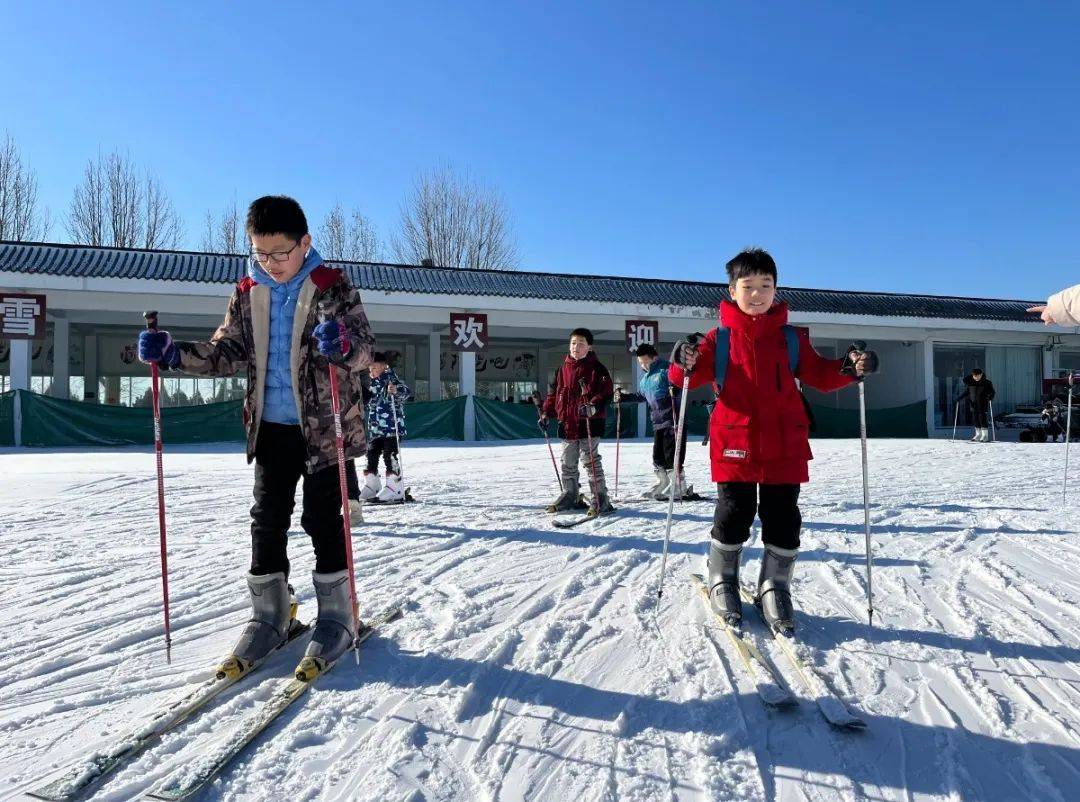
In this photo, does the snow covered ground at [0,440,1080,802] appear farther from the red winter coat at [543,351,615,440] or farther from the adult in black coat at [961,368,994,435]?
the adult in black coat at [961,368,994,435]

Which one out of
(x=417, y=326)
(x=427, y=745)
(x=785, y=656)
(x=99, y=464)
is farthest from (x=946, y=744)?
(x=417, y=326)

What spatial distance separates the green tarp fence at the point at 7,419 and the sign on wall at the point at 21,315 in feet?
4.40

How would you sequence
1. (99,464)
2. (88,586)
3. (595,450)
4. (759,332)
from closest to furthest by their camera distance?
(759,332) < (88,586) < (595,450) < (99,464)

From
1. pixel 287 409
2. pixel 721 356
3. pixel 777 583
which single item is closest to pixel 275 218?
pixel 287 409

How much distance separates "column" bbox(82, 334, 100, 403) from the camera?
1834 centimetres

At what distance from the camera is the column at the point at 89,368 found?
60.2ft

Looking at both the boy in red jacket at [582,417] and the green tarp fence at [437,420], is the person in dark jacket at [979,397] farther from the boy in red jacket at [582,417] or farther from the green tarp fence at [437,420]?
the boy in red jacket at [582,417]

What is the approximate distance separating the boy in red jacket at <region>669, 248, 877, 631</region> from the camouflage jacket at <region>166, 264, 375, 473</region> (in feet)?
4.18

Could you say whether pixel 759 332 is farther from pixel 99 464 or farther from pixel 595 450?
pixel 99 464

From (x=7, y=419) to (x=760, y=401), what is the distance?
47.5 feet

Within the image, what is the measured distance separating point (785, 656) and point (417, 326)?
16787 millimetres

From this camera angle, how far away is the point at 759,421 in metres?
2.70

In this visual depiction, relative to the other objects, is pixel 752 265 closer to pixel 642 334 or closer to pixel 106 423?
pixel 106 423

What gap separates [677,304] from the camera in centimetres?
1745
